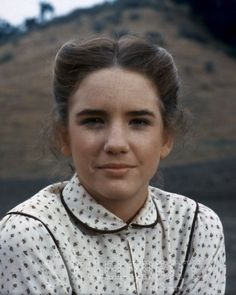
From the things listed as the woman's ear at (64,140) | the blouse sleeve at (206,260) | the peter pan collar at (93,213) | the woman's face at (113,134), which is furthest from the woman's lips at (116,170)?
the blouse sleeve at (206,260)

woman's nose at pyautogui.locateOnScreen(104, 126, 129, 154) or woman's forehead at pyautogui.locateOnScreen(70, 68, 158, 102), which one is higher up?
woman's forehead at pyautogui.locateOnScreen(70, 68, 158, 102)

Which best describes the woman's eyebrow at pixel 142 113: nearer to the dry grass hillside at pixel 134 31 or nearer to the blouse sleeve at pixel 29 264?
the blouse sleeve at pixel 29 264

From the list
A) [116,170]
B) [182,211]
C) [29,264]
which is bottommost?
[182,211]

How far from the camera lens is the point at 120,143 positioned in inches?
85.5

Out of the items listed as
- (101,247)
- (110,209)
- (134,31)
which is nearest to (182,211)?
(110,209)

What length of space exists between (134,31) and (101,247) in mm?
22912

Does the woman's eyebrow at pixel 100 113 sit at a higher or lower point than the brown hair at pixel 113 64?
lower

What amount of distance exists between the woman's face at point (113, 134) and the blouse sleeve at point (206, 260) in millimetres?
279

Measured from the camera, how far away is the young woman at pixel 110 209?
210cm

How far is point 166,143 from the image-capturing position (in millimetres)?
2480

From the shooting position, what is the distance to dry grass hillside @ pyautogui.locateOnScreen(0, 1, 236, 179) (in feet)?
78.1

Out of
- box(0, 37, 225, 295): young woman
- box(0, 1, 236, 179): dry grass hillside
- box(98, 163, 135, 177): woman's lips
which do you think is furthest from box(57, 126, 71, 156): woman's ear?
box(0, 1, 236, 179): dry grass hillside

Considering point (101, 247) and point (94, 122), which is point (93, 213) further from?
point (94, 122)

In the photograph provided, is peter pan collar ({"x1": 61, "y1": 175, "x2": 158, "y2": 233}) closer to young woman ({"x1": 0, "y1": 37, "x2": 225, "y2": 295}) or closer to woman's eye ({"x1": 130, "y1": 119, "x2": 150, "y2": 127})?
young woman ({"x1": 0, "y1": 37, "x2": 225, "y2": 295})
